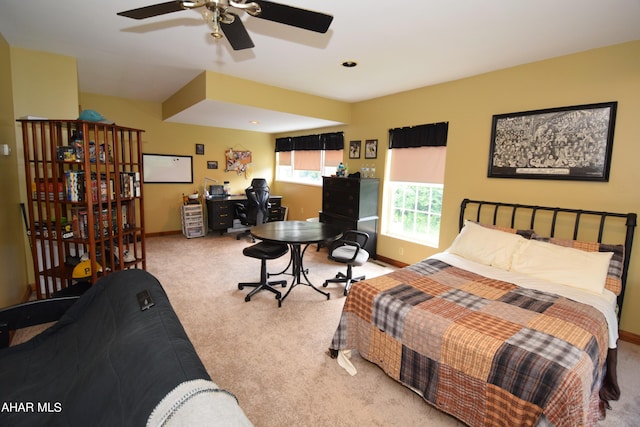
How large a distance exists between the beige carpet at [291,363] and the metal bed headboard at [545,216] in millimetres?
972

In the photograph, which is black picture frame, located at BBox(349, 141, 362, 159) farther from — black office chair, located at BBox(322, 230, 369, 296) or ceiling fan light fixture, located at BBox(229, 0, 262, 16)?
ceiling fan light fixture, located at BBox(229, 0, 262, 16)

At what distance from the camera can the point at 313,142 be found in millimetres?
5891

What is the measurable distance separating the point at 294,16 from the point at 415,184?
3.18 metres

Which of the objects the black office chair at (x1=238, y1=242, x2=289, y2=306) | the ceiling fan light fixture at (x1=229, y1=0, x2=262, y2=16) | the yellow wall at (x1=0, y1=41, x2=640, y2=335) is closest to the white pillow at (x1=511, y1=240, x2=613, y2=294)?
the yellow wall at (x1=0, y1=41, x2=640, y2=335)

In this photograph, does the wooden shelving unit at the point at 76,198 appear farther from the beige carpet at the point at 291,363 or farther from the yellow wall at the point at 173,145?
the yellow wall at the point at 173,145

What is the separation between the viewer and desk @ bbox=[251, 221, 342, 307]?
3.04 m

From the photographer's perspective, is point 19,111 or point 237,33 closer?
point 237,33

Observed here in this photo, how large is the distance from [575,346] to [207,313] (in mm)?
2881

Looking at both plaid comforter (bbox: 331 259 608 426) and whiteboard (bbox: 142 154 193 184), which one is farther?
whiteboard (bbox: 142 154 193 184)

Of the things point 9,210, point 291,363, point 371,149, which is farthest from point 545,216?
point 9,210

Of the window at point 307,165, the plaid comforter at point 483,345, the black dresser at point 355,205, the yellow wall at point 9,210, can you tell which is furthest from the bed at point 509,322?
the window at point 307,165

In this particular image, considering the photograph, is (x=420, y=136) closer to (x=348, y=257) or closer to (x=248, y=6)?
(x=348, y=257)

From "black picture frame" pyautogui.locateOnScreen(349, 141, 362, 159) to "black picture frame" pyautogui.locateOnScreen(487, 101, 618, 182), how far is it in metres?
2.10

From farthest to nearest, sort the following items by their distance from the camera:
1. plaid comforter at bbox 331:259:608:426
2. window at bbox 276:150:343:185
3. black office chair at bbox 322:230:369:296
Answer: window at bbox 276:150:343:185 < black office chair at bbox 322:230:369:296 < plaid comforter at bbox 331:259:608:426
